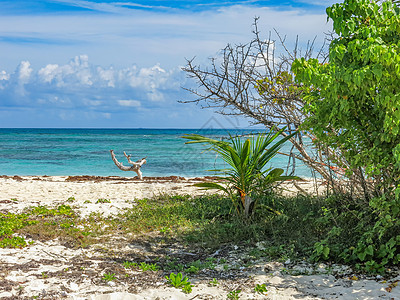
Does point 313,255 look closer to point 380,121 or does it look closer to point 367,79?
point 380,121

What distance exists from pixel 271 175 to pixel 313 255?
81.6 inches

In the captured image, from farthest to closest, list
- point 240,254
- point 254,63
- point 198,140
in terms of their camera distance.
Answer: point 254,63, point 198,140, point 240,254

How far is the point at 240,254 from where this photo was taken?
16.9 feet

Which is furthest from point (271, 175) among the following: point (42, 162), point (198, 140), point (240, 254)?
point (42, 162)

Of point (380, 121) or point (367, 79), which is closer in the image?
point (367, 79)

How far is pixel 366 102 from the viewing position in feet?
13.8

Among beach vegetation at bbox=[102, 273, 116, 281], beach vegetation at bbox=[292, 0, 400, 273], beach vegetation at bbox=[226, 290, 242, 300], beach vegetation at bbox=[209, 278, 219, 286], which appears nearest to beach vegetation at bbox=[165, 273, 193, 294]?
beach vegetation at bbox=[209, 278, 219, 286]

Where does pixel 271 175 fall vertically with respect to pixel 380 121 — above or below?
below

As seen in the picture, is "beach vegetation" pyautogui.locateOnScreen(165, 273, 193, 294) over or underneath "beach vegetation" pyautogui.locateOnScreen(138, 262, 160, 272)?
over

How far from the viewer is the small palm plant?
6473mm

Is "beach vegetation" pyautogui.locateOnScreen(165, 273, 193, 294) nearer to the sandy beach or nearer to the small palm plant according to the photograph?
the sandy beach

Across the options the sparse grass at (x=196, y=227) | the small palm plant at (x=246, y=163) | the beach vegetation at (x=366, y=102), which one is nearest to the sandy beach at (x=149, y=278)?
the sparse grass at (x=196, y=227)

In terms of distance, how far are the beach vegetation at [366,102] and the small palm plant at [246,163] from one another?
70.3 inches

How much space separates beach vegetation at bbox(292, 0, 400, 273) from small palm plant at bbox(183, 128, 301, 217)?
70.3 inches
